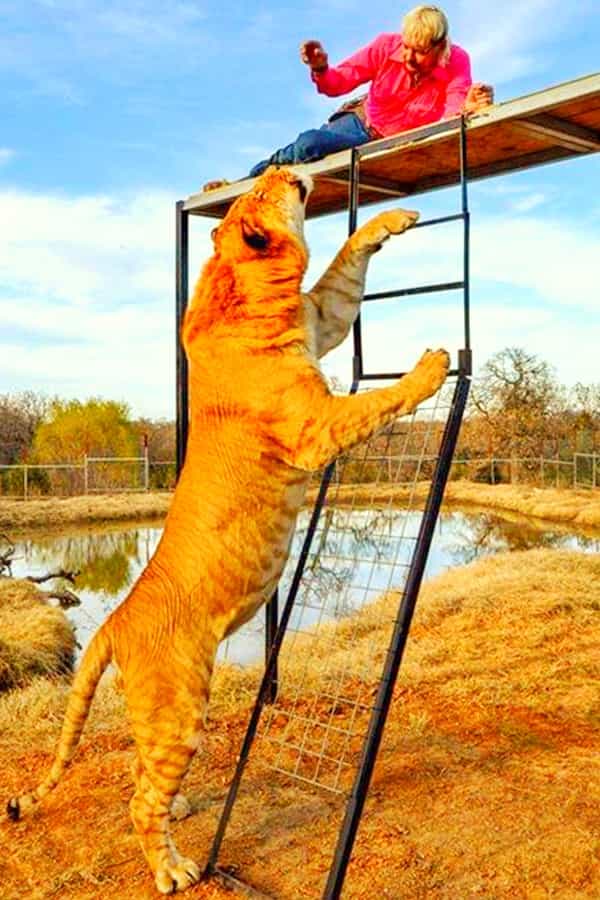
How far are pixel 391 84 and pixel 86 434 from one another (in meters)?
27.9

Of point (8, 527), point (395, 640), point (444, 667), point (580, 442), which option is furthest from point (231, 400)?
point (580, 442)

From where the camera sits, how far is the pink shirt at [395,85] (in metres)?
4.60

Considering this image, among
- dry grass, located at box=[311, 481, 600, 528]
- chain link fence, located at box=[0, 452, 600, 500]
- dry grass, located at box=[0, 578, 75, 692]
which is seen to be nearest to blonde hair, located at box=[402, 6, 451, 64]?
dry grass, located at box=[0, 578, 75, 692]

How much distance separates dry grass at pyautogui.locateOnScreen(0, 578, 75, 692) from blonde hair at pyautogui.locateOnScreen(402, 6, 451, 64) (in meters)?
6.28

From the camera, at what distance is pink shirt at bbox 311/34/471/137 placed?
4.60 metres

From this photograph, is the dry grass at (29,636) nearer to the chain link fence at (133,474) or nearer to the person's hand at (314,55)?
the person's hand at (314,55)

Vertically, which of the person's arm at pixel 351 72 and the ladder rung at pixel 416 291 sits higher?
the person's arm at pixel 351 72

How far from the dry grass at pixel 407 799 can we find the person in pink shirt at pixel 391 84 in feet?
9.81

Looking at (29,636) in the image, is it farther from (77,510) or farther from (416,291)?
(77,510)

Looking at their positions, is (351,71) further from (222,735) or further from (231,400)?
(222,735)

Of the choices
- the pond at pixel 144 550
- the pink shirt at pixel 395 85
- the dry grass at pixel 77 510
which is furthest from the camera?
the dry grass at pixel 77 510

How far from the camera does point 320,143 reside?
4.60m

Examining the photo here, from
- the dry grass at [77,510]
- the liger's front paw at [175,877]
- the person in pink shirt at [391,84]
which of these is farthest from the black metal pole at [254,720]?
the dry grass at [77,510]

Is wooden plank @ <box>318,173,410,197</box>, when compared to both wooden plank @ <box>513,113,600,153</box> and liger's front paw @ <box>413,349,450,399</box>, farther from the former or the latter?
liger's front paw @ <box>413,349,450,399</box>
